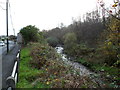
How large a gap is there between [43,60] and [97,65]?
35.7ft

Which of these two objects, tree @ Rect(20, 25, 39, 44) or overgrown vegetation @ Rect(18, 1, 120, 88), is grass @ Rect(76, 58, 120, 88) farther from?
tree @ Rect(20, 25, 39, 44)

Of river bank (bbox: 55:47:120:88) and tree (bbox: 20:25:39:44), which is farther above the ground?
tree (bbox: 20:25:39:44)

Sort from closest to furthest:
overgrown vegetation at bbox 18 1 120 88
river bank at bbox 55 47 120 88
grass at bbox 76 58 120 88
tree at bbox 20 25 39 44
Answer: overgrown vegetation at bbox 18 1 120 88, river bank at bbox 55 47 120 88, grass at bbox 76 58 120 88, tree at bbox 20 25 39 44

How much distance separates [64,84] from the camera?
4.35 metres

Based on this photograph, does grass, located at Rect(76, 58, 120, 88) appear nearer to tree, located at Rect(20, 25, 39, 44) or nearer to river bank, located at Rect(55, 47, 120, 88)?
river bank, located at Rect(55, 47, 120, 88)

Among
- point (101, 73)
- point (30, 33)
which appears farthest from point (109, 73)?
point (30, 33)

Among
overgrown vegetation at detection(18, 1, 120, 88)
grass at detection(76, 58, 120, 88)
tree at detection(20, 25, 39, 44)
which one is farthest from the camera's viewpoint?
tree at detection(20, 25, 39, 44)

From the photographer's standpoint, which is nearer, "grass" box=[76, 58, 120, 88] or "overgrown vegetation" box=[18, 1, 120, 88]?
"overgrown vegetation" box=[18, 1, 120, 88]

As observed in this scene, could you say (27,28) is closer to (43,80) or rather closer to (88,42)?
(88,42)

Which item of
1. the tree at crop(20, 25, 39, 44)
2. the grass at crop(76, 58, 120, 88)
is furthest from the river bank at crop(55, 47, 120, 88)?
the tree at crop(20, 25, 39, 44)

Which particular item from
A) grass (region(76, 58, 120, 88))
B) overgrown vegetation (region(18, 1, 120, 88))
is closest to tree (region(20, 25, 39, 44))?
overgrown vegetation (region(18, 1, 120, 88))

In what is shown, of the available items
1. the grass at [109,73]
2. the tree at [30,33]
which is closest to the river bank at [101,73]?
the grass at [109,73]

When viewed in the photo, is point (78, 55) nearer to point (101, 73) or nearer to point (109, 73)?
point (109, 73)

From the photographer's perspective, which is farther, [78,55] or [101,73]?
[78,55]
